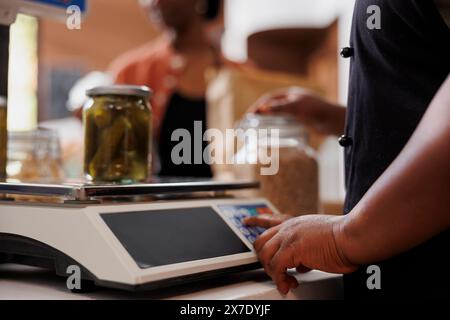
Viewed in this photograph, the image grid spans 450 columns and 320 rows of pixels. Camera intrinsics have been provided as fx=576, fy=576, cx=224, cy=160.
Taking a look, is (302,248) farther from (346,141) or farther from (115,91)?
(115,91)

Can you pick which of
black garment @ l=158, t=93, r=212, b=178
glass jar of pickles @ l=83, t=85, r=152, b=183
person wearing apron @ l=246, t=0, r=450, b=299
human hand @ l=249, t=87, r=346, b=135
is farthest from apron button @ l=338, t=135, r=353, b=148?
black garment @ l=158, t=93, r=212, b=178

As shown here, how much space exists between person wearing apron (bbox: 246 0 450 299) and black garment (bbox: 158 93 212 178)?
1291 mm

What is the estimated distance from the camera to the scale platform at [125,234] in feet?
1.77

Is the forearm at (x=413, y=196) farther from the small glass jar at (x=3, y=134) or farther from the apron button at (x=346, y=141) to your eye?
the small glass jar at (x=3, y=134)

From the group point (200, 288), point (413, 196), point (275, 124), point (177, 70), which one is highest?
point (177, 70)

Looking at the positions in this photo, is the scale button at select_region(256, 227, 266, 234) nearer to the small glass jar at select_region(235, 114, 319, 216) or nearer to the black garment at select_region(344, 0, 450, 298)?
the black garment at select_region(344, 0, 450, 298)

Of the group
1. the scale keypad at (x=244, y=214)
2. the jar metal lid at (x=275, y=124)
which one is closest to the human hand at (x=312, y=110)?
the jar metal lid at (x=275, y=124)

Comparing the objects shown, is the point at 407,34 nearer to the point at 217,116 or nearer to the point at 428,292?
the point at 428,292

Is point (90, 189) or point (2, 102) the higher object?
point (2, 102)

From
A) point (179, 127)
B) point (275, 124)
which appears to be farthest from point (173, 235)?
point (179, 127)

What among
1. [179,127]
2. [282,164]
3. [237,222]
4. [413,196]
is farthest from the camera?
[179,127]

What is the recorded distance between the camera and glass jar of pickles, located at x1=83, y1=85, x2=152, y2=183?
721 mm

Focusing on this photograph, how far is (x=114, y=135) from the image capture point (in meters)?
0.72

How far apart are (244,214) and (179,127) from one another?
4.32 ft
